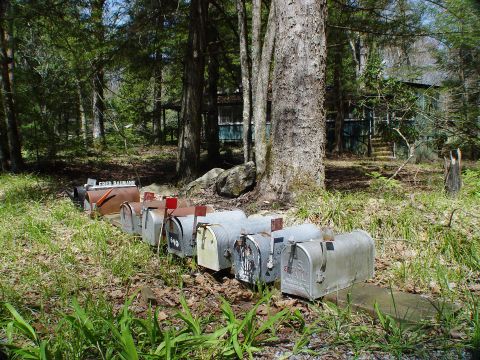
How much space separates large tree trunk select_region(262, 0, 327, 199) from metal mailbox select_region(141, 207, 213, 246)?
1.87 meters

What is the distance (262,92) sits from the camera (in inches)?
356

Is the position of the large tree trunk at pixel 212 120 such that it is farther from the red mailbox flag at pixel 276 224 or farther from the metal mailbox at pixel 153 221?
the red mailbox flag at pixel 276 224

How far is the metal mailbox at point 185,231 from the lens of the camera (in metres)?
4.61

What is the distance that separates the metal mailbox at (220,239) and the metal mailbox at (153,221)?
2.20 ft

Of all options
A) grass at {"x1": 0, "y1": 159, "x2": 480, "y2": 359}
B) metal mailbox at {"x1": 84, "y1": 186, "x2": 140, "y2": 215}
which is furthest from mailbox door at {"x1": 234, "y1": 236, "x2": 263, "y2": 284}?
metal mailbox at {"x1": 84, "y1": 186, "x2": 140, "y2": 215}

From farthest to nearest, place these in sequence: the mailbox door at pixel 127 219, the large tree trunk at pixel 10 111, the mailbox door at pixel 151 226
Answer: the large tree trunk at pixel 10 111 < the mailbox door at pixel 127 219 < the mailbox door at pixel 151 226

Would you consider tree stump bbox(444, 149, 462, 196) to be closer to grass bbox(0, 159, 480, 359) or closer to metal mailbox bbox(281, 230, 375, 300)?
grass bbox(0, 159, 480, 359)

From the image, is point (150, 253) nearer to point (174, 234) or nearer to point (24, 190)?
point (174, 234)

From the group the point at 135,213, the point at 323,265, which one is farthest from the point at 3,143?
the point at 323,265

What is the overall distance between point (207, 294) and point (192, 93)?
7939mm

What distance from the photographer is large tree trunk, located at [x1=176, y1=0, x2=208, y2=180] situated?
11312 millimetres

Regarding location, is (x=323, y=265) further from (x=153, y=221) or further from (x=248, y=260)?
(x=153, y=221)

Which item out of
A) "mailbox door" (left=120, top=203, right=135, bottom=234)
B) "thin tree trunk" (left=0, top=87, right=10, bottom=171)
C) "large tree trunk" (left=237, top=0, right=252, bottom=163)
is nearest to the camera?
"mailbox door" (left=120, top=203, right=135, bottom=234)

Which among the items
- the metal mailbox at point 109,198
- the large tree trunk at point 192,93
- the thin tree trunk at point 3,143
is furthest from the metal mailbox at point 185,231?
the thin tree trunk at point 3,143
